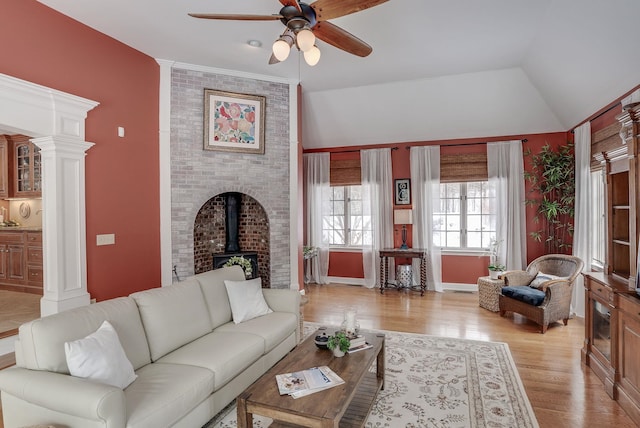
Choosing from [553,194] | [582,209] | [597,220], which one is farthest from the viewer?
[553,194]

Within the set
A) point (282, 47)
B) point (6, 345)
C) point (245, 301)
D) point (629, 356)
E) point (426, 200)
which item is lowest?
point (6, 345)

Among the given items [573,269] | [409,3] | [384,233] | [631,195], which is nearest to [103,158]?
[409,3]

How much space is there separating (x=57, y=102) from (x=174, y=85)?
1654 mm

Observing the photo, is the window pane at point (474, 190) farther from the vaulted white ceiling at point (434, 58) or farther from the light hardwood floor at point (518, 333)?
the light hardwood floor at point (518, 333)

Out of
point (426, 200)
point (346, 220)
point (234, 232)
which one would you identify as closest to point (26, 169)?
point (234, 232)

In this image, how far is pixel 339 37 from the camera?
9.95 ft

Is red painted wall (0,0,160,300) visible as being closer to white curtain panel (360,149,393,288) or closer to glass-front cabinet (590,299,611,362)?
white curtain panel (360,149,393,288)

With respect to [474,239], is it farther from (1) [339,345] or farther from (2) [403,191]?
(1) [339,345]

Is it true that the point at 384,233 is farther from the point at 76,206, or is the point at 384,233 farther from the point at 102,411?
the point at 102,411

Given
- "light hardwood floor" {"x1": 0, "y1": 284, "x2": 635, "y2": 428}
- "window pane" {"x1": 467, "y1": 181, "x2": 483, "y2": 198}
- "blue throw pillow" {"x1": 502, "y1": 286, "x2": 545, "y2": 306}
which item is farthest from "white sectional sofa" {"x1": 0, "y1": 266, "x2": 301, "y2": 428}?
Answer: "window pane" {"x1": 467, "y1": 181, "x2": 483, "y2": 198}

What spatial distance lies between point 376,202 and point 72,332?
5.60 meters

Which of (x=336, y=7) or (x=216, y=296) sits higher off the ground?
(x=336, y=7)

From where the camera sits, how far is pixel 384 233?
7.02 m

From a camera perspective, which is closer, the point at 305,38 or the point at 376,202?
the point at 305,38
